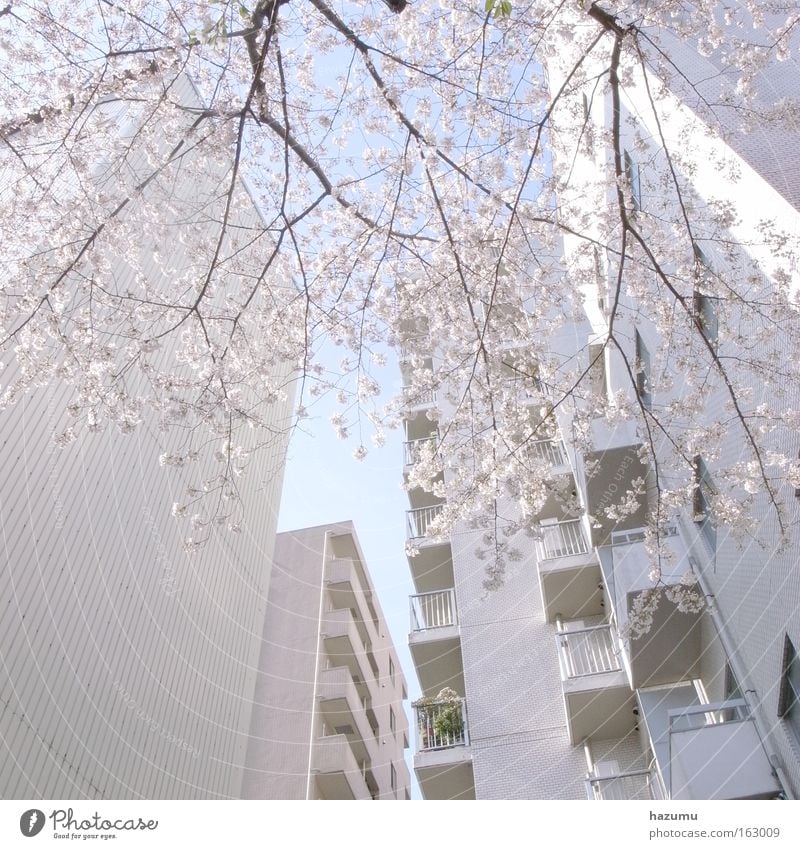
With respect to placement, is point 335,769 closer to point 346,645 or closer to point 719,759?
point 346,645

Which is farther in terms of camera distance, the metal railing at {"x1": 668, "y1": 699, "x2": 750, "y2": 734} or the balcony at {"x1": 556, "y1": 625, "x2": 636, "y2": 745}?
the balcony at {"x1": 556, "y1": 625, "x2": 636, "y2": 745}

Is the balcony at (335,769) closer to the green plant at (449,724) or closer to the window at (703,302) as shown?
the green plant at (449,724)

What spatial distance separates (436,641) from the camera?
6797mm

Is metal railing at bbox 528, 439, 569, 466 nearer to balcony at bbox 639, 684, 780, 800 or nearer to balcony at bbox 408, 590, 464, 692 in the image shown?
balcony at bbox 408, 590, 464, 692

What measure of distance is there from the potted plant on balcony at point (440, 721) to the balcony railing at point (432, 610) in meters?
0.64

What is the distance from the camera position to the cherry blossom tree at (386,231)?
286cm

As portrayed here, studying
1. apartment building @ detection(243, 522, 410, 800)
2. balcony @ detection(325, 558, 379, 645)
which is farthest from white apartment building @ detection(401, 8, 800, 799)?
balcony @ detection(325, 558, 379, 645)

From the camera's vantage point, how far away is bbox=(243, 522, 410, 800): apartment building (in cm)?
741

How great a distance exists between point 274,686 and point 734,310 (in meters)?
6.04

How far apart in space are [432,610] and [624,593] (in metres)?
2.21

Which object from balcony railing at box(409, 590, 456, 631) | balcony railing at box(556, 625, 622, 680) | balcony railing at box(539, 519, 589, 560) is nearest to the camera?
balcony railing at box(556, 625, 622, 680)

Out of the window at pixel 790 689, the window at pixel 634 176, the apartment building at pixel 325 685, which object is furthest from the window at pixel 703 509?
the apartment building at pixel 325 685

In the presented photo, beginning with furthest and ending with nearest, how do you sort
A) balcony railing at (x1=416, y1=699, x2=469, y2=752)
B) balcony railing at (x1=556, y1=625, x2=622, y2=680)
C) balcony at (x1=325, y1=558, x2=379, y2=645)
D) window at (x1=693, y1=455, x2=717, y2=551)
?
balcony at (x1=325, y1=558, x2=379, y2=645) < balcony railing at (x1=416, y1=699, x2=469, y2=752) < balcony railing at (x1=556, y1=625, x2=622, y2=680) < window at (x1=693, y1=455, x2=717, y2=551)
